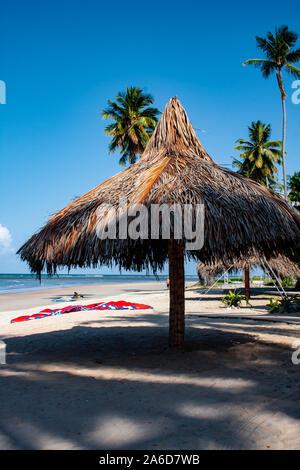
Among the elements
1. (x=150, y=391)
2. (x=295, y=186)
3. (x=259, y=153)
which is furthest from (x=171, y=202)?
(x=259, y=153)

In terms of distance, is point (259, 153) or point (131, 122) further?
point (259, 153)

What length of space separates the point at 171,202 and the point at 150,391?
6.98 feet

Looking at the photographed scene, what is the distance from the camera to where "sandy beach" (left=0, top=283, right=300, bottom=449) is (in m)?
2.59

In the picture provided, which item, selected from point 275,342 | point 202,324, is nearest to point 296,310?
point 202,324

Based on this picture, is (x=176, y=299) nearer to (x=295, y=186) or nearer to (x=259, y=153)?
(x=295, y=186)

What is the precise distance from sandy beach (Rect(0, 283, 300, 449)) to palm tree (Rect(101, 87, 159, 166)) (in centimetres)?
1725

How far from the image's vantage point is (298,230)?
16.1 ft

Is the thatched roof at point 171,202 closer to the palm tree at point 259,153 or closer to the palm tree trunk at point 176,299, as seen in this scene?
the palm tree trunk at point 176,299

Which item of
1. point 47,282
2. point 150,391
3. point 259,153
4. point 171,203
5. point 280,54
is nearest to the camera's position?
point 150,391

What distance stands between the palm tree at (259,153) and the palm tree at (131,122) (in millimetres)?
11130

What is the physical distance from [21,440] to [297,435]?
1.97 metres

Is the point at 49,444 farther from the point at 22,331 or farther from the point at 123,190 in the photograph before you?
the point at 22,331

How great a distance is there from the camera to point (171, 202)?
4359 mm

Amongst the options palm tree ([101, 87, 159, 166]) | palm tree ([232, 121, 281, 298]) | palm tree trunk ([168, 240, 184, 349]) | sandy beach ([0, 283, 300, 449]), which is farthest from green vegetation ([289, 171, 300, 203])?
palm tree ([232, 121, 281, 298])
